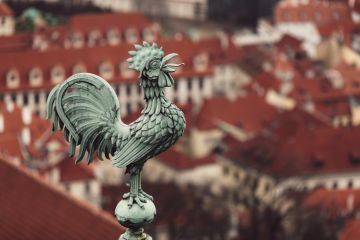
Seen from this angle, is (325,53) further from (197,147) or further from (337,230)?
(337,230)

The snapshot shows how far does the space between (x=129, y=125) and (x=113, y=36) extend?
97948mm

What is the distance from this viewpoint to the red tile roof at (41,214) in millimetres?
12773

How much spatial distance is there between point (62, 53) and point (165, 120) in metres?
83.4

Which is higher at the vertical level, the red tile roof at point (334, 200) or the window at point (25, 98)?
the window at point (25, 98)

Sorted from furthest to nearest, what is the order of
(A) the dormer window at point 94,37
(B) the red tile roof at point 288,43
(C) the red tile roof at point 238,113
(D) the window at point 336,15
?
1. (D) the window at point 336,15
2. (B) the red tile roof at point 288,43
3. (A) the dormer window at point 94,37
4. (C) the red tile roof at point 238,113

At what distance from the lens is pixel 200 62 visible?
93188 mm

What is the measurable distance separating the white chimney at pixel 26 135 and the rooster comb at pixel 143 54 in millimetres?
52342

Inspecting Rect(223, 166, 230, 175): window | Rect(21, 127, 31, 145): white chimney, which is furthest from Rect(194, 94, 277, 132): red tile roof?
Rect(21, 127, 31, 145): white chimney

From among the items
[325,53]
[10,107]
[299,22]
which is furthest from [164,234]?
[299,22]

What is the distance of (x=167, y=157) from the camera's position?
70562 mm

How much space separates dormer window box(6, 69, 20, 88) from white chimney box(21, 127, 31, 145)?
24.1 meters

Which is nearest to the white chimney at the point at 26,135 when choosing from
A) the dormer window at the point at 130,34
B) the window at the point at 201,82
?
the window at the point at 201,82

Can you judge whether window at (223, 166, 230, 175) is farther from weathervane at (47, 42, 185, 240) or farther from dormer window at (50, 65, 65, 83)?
weathervane at (47, 42, 185, 240)

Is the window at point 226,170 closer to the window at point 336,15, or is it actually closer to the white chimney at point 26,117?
the white chimney at point 26,117
